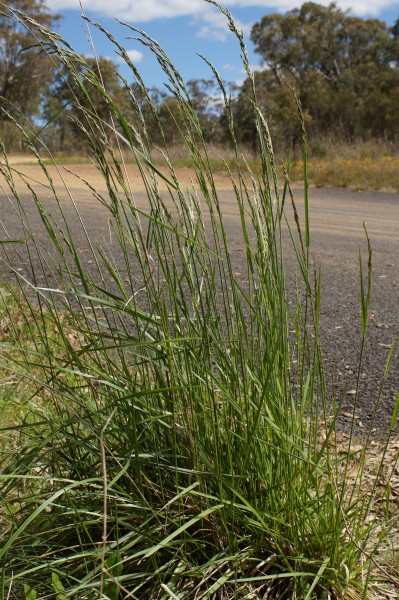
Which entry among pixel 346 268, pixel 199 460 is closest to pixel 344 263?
pixel 346 268

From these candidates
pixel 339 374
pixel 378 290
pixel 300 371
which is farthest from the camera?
pixel 378 290

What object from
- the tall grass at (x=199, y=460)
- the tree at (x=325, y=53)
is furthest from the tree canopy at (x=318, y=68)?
the tall grass at (x=199, y=460)

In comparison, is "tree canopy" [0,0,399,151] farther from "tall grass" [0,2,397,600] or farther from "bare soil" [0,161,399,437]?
"tall grass" [0,2,397,600]

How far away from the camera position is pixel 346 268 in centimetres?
600

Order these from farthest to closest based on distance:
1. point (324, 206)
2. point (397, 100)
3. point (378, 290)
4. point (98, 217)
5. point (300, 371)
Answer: point (397, 100) < point (324, 206) < point (98, 217) < point (378, 290) < point (300, 371)

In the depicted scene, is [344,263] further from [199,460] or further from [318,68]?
[318,68]

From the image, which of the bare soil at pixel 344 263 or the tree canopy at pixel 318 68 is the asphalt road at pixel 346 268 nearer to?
the bare soil at pixel 344 263

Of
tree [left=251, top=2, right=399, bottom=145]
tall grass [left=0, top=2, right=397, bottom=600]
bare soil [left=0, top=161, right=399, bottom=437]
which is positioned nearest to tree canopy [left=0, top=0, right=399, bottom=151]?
tree [left=251, top=2, right=399, bottom=145]

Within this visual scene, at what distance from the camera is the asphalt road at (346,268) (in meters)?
3.20

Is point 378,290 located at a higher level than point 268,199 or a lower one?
lower

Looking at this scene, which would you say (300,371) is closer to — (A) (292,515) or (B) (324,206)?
(A) (292,515)

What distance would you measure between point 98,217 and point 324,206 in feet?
14.4

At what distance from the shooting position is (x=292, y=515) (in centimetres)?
158

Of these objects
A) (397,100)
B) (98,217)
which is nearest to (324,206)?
(98,217)
